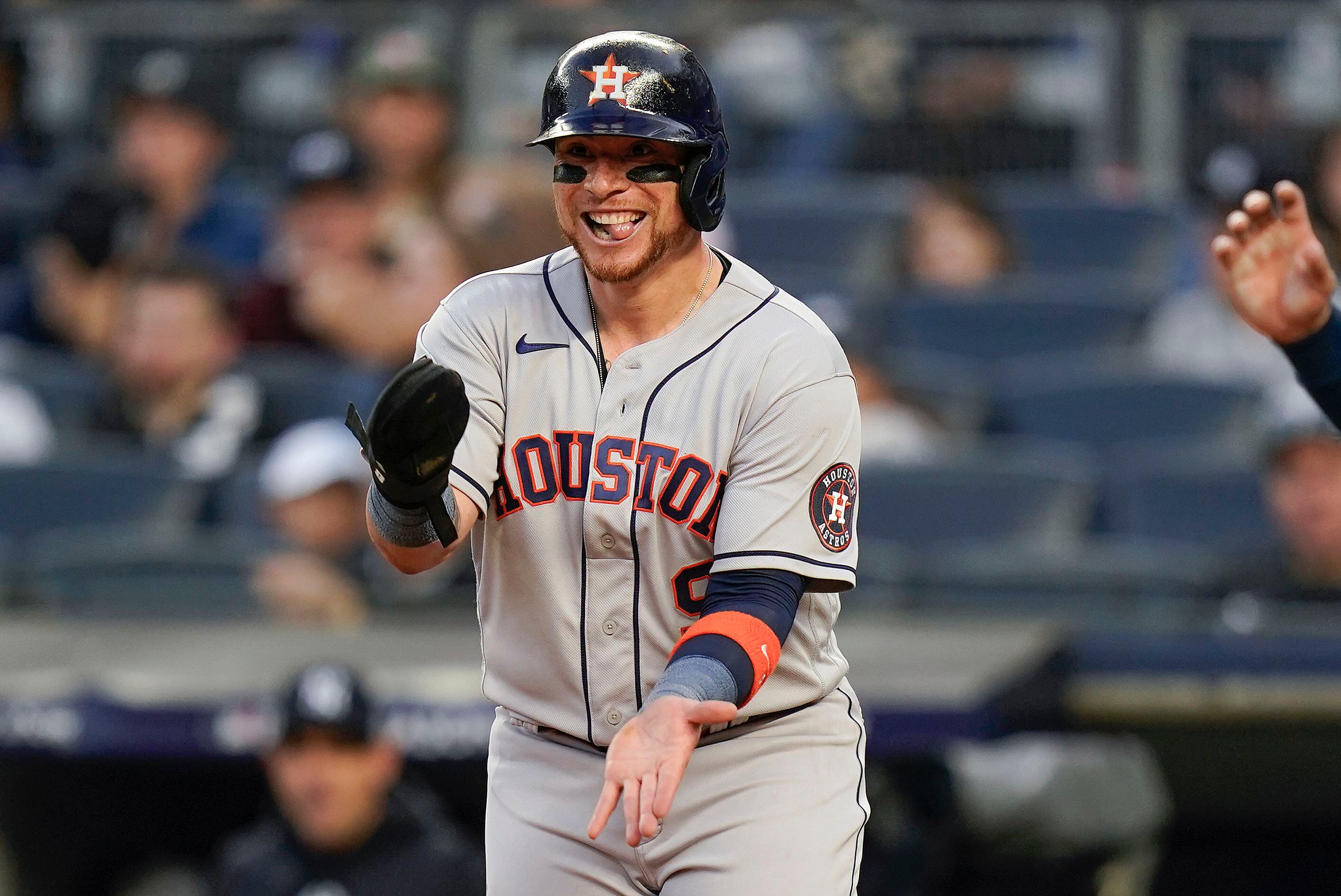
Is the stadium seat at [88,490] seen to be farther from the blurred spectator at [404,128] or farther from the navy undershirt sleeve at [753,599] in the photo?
the navy undershirt sleeve at [753,599]

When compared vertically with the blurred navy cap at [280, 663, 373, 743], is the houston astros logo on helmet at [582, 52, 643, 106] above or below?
above

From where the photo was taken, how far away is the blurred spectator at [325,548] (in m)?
5.09

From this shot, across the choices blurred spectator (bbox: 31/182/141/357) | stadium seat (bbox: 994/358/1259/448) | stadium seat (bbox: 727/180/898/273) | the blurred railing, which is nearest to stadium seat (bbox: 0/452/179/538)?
blurred spectator (bbox: 31/182/141/357)

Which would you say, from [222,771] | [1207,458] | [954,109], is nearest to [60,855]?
[222,771]

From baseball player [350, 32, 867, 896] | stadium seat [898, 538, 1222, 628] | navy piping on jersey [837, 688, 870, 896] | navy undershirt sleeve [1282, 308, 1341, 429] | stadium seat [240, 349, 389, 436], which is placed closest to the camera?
baseball player [350, 32, 867, 896]

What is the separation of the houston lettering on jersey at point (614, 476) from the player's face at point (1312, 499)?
296 cm

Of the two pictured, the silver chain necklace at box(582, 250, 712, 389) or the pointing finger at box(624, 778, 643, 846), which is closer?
the pointing finger at box(624, 778, 643, 846)

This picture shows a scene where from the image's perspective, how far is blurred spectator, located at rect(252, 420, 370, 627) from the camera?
5.11 m

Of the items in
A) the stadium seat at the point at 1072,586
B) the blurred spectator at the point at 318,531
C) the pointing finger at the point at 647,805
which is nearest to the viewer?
the pointing finger at the point at 647,805

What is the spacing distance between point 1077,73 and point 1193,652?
3.09m

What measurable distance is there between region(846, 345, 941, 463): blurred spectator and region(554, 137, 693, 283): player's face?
345 centimetres

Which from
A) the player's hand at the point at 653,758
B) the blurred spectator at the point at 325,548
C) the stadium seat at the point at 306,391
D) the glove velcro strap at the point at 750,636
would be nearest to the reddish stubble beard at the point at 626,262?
the glove velcro strap at the point at 750,636

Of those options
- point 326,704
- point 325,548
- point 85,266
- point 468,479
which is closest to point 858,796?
point 468,479

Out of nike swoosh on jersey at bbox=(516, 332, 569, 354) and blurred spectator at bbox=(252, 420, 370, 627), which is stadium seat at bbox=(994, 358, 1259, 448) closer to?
blurred spectator at bbox=(252, 420, 370, 627)
